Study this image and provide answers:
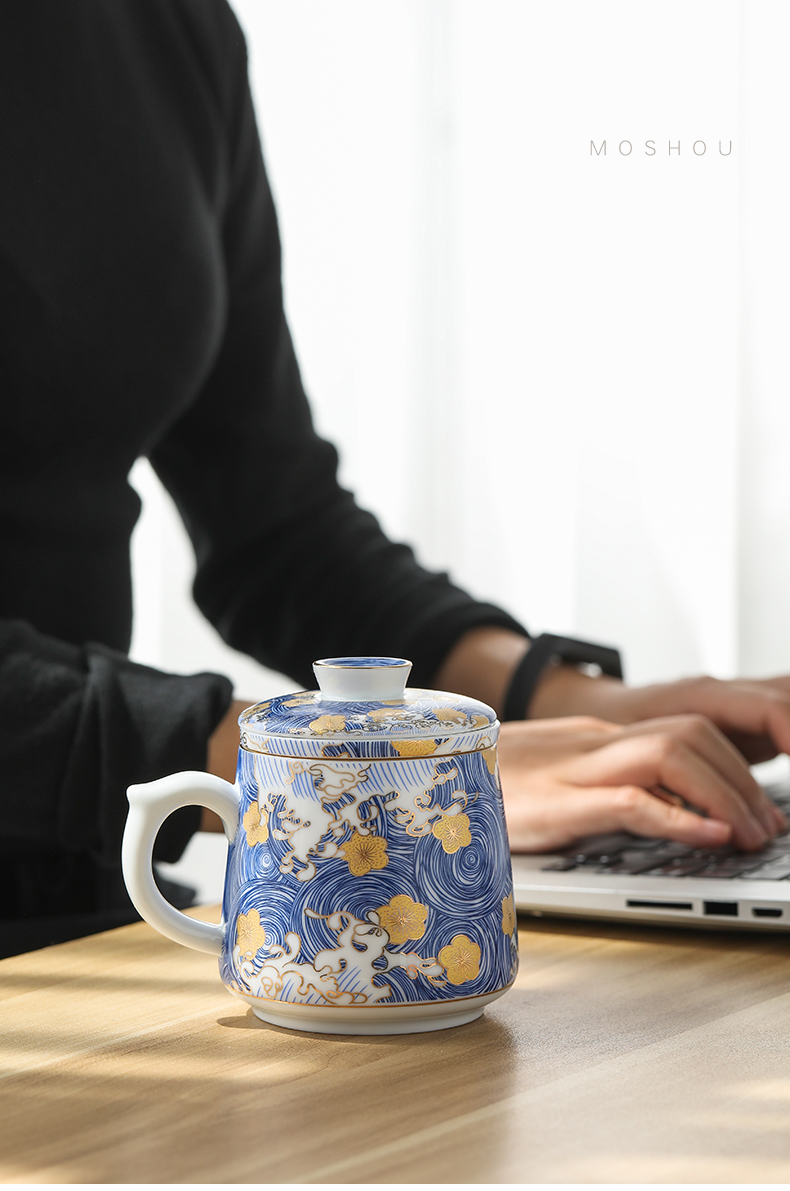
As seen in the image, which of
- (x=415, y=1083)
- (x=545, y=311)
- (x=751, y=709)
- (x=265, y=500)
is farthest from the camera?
(x=545, y=311)

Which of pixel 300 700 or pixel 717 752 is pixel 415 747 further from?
pixel 717 752

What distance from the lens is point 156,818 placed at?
0.44m

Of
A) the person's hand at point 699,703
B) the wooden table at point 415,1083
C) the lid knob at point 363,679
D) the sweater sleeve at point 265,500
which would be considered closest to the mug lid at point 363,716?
the lid knob at point 363,679

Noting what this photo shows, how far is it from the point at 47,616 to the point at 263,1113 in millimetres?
510

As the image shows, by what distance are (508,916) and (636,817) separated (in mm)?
180

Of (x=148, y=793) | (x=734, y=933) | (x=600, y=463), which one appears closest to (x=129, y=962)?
(x=148, y=793)

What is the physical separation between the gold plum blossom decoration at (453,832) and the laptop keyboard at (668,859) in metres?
0.18

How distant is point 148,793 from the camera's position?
0.44 metres

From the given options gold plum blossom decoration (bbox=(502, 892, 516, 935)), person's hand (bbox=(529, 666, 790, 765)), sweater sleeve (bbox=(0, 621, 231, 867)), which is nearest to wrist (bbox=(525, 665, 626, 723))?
person's hand (bbox=(529, 666, 790, 765))

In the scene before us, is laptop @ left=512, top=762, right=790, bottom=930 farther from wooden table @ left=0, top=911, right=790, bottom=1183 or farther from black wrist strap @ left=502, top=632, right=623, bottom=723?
black wrist strap @ left=502, top=632, right=623, bottom=723

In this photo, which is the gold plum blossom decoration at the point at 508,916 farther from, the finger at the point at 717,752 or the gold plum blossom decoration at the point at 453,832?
the finger at the point at 717,752

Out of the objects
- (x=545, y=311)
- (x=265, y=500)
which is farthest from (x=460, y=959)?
(x=545, y=311)

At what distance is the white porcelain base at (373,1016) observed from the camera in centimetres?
41

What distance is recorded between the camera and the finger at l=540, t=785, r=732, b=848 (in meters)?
0.60
